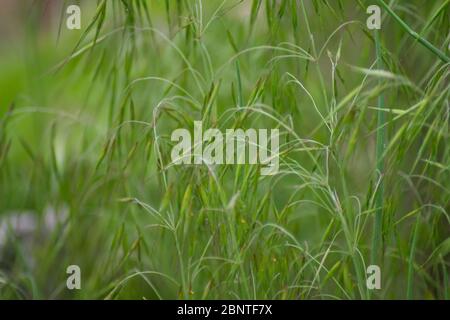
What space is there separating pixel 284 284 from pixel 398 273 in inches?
11.4

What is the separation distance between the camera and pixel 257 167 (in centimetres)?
98

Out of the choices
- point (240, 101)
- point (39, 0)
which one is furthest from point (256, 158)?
point (39, 0)

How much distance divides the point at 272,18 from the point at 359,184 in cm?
52

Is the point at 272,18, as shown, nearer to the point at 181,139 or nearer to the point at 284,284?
the point at 181,139

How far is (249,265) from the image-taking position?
1.08 meters

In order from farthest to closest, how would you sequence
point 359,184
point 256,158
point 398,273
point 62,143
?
point 62,143, point 359,184, point 398,273, point 256,158

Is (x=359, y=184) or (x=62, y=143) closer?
(x=359, y=184)

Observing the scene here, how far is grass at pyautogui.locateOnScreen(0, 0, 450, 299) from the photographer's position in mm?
996

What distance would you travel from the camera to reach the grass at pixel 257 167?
1.00 meters
